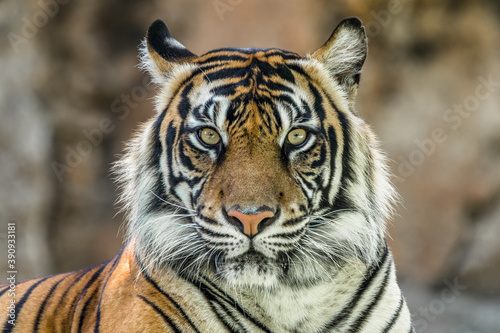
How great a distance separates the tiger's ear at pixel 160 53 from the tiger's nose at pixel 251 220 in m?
0.78

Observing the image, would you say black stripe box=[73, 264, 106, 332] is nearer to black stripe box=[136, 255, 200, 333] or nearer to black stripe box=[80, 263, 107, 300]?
black stripe box=[80, 263, 107, 300]

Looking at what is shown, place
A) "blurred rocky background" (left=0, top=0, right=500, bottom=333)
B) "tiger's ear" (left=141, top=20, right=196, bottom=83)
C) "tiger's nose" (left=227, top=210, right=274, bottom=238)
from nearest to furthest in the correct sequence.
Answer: "tiger's nose" (left=227, top=210, right=274, bottom=238) → "tiger's ear" (left=141, top=20, right=196, bottom=83) → "blurred rocky background" (left=0, top=0, right=500, bottom=333)

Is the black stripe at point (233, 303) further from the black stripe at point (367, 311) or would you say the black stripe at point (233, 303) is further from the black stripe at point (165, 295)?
the black stripe at point (367, 311)

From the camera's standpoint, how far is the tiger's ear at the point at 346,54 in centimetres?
242

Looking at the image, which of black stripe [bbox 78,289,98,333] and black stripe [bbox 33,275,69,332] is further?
black stripe [bbox 33,275,69,332]

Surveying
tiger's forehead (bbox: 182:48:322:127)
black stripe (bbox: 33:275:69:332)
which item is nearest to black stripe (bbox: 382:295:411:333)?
tiger's forehead (bbox: 182:48:322:127)

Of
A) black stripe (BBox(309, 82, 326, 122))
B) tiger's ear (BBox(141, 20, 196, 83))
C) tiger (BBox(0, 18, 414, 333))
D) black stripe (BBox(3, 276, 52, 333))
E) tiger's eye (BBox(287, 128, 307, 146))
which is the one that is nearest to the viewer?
A: tiger (BBox(0, 18, 414, 333))

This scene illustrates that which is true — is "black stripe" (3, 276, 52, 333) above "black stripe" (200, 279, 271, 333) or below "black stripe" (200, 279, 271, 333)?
below

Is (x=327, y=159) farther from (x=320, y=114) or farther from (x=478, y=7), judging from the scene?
(x=478, y=7)

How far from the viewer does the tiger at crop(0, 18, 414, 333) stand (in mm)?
2098

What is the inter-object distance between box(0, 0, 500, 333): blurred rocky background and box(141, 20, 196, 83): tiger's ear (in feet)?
11.8

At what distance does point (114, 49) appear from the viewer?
6.40 meters

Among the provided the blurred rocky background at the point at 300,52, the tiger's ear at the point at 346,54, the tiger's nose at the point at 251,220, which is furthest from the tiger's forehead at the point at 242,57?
the blurred rocky background at the point at 300,52

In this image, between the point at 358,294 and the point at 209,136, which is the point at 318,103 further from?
the point at 358,294
